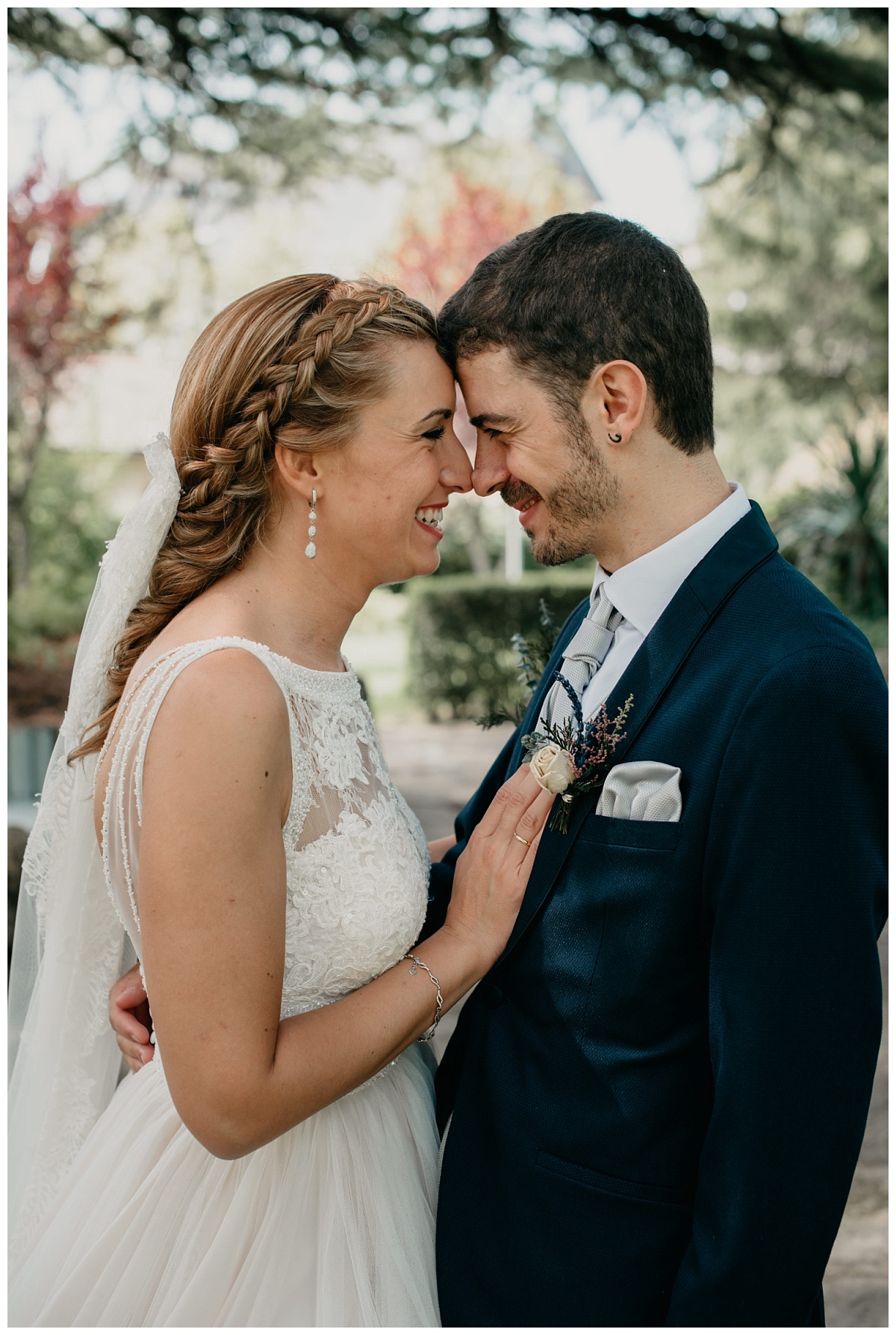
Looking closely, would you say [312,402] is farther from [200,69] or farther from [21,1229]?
[200,69]

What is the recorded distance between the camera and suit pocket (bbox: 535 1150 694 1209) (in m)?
1.83

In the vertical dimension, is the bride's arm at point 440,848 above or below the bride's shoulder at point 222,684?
below

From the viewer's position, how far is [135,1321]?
2.03 meters

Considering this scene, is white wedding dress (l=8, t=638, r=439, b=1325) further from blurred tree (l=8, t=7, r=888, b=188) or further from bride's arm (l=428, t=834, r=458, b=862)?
blurred tree (l=8, t=7, r=888, b=188)

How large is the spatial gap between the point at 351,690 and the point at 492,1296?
129 cm

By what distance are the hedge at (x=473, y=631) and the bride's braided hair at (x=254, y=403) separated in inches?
396

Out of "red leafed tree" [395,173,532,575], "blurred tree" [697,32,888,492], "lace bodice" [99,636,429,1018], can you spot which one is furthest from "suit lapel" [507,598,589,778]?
"red leafed tree" [395,173,532,575]

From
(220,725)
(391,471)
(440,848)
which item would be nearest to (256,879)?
(220,725)

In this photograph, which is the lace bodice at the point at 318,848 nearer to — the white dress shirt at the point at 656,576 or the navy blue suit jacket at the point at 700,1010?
the navy blue suit jacket at the point at 700,1010

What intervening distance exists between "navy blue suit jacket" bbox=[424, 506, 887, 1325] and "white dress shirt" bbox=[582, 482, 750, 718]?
9 centimetres

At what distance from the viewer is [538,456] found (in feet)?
7.45

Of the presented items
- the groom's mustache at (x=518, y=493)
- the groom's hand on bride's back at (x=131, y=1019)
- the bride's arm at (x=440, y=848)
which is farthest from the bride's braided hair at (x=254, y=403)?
the bride's arm at (x=440, y=848)

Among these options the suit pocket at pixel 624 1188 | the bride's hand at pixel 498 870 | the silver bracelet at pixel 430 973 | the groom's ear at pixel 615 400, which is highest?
the groom's ear at pixel 615 400

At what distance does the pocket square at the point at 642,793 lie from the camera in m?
1.81
